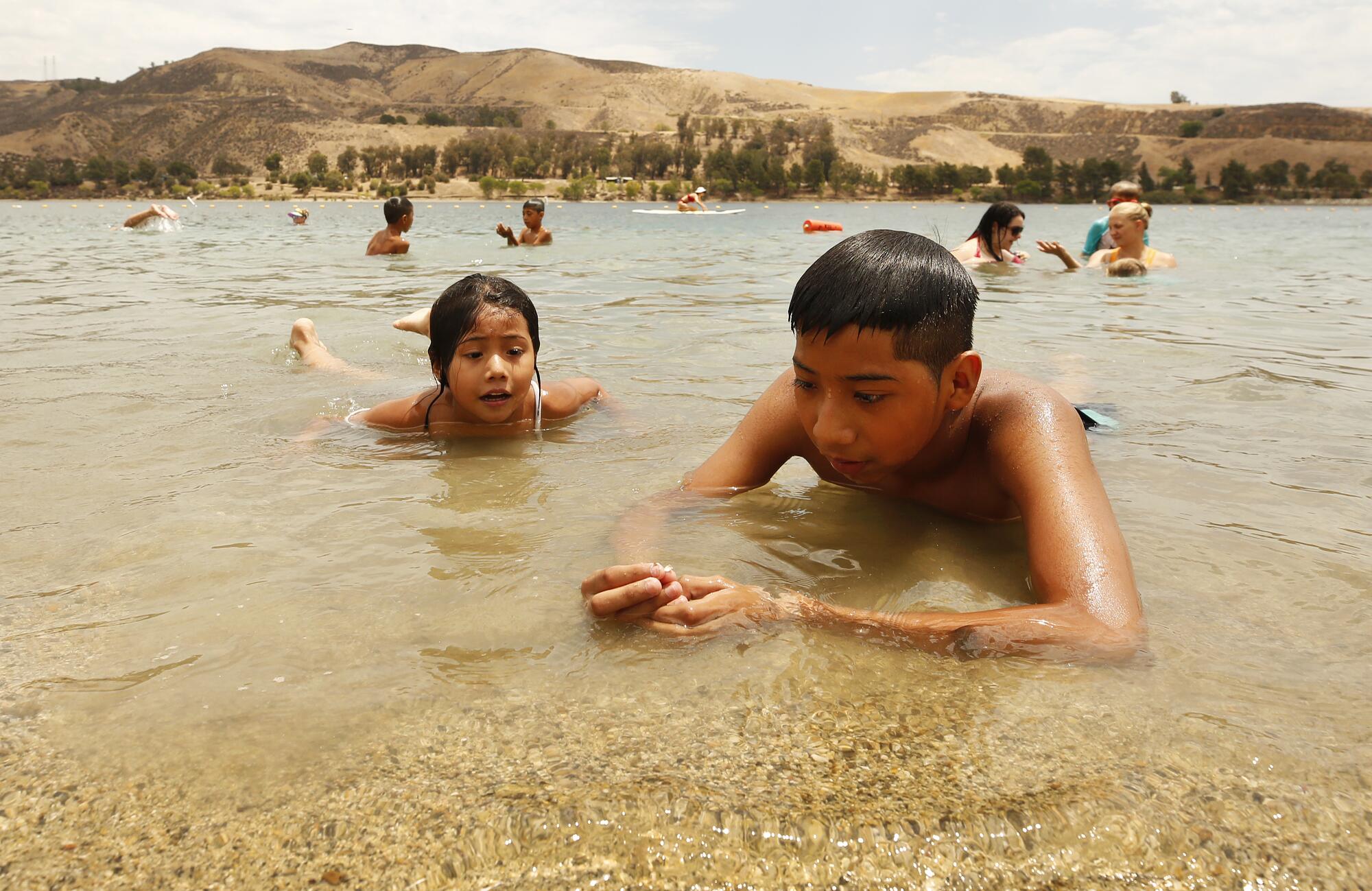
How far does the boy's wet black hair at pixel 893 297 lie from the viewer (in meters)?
2.43

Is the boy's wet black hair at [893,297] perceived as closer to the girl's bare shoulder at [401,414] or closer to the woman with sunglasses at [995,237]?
the girl's bare shoulder at [401,414]

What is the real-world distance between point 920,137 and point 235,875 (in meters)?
154

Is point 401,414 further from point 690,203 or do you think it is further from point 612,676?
point 690,203

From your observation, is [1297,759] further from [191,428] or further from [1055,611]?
[191,428]

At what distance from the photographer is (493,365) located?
439 centimetres

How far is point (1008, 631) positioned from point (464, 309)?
9.90 ft

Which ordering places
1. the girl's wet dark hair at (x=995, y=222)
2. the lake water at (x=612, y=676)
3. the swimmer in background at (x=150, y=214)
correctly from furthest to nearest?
the swimmer in background at (x=150, y=214)
the girl's wet dark hair at (x=995, y=222)
the lake water at (x=612, y=676)

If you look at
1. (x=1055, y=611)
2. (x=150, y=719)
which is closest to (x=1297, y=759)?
(x=1055, y=611)

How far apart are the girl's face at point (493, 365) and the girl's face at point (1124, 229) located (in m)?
9.12

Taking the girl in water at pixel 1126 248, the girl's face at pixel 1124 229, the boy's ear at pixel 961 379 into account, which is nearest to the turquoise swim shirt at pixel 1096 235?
the girl in water at pixel 1126 248

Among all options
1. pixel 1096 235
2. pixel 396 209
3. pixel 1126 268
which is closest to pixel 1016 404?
pixel 1126 268

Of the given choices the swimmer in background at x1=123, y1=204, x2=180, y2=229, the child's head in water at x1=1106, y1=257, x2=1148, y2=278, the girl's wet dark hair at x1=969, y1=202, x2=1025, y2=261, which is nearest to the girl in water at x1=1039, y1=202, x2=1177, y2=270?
the child's head in water at x1=1106, y1=257, x2=1148, y2=278

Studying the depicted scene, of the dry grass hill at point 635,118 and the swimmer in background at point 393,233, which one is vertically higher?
the dry grass hill at point 635,118

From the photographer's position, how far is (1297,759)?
175 centimetres
